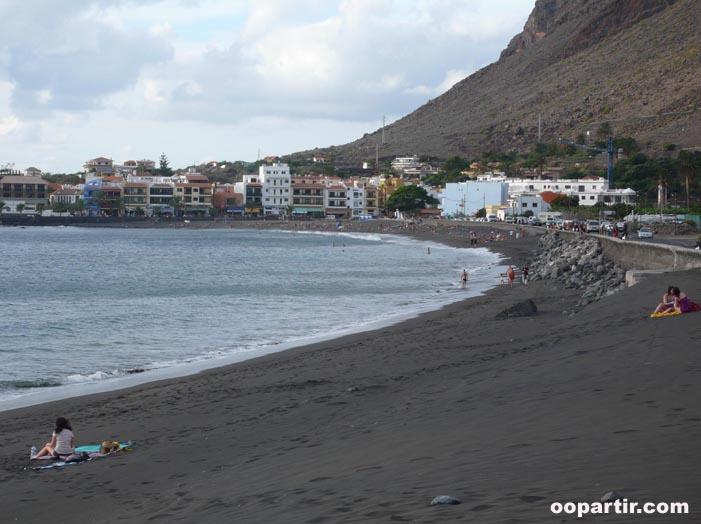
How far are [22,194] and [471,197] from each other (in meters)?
84.0

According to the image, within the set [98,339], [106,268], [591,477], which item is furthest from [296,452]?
[106,268]

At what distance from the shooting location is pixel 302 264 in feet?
218

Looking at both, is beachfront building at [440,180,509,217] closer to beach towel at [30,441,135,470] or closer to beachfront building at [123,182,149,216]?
beachfront building at [123,182,149,216]

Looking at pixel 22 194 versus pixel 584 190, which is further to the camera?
pixel 22 194

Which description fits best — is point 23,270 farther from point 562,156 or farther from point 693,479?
point 562,156

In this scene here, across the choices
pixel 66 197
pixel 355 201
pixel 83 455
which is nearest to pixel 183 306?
pixel 83 455

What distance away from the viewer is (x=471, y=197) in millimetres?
141750

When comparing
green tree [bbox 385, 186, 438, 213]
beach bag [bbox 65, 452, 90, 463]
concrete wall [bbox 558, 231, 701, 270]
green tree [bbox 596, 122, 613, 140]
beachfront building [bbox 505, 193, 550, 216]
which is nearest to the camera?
beach bag [bbox 65, 452, 90, 463]

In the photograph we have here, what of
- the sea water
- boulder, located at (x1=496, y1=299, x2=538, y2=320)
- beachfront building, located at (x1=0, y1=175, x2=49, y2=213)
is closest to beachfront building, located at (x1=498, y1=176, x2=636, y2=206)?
the sea water

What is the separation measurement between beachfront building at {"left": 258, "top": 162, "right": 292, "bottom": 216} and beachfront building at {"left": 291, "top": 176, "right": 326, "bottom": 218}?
4.69ft

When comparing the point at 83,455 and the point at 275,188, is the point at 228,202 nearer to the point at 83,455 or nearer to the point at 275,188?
the point at 275,188

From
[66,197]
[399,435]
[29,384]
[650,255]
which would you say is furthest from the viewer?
[66,197]

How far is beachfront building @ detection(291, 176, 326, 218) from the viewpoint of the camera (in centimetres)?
16638

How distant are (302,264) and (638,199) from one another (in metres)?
66.7
